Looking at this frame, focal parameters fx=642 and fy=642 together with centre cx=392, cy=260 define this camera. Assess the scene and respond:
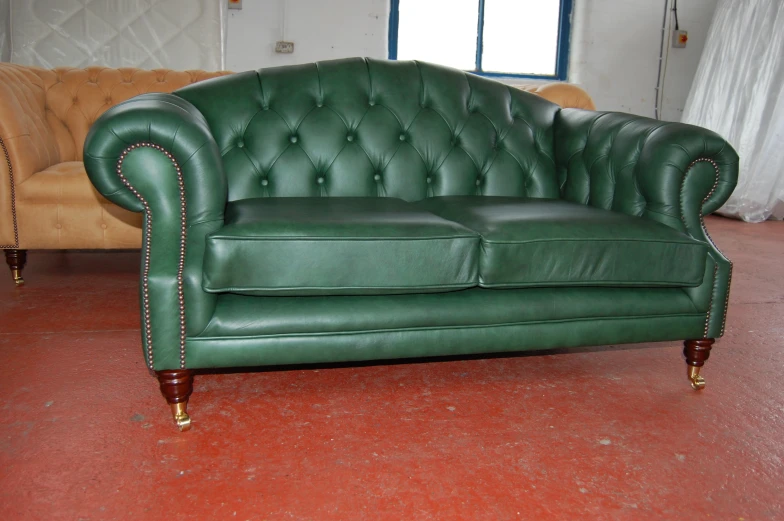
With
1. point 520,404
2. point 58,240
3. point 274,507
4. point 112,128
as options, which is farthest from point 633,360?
point 58,240

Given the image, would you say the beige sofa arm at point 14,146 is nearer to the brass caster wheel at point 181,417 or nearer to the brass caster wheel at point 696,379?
the brass caster wheel at point 181,417

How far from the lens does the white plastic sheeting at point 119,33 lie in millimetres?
4406

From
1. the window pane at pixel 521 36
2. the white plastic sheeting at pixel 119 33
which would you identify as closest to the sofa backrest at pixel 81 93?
the white plastic sheeting at pixel 119 33

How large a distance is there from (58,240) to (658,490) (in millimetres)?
2520

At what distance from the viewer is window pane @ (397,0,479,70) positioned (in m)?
5.26

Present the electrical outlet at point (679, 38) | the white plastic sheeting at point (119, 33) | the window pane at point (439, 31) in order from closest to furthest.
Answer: the white plastic sheeting at point (119, 33), the window pane at point (439, 31), the electrical outlet at point (679, 38)

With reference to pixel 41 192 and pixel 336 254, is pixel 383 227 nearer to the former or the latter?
pixel 336 254

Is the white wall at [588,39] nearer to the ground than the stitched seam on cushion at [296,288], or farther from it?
farther from it

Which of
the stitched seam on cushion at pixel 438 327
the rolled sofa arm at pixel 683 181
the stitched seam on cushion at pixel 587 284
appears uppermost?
the rolled sofa arm at pixel 683 181

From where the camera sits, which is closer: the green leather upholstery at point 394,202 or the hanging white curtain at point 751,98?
the green leather upholstery at point 394,202

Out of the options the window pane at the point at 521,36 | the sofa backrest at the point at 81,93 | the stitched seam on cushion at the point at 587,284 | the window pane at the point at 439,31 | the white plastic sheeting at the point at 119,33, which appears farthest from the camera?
the window pane at the point at 521,36

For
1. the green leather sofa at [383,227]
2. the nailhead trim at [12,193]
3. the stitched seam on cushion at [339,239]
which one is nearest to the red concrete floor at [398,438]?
the green leather sofa at [383,227]

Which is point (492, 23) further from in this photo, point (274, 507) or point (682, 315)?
point (274, 507)

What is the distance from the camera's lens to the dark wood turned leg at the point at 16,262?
9.08ft
